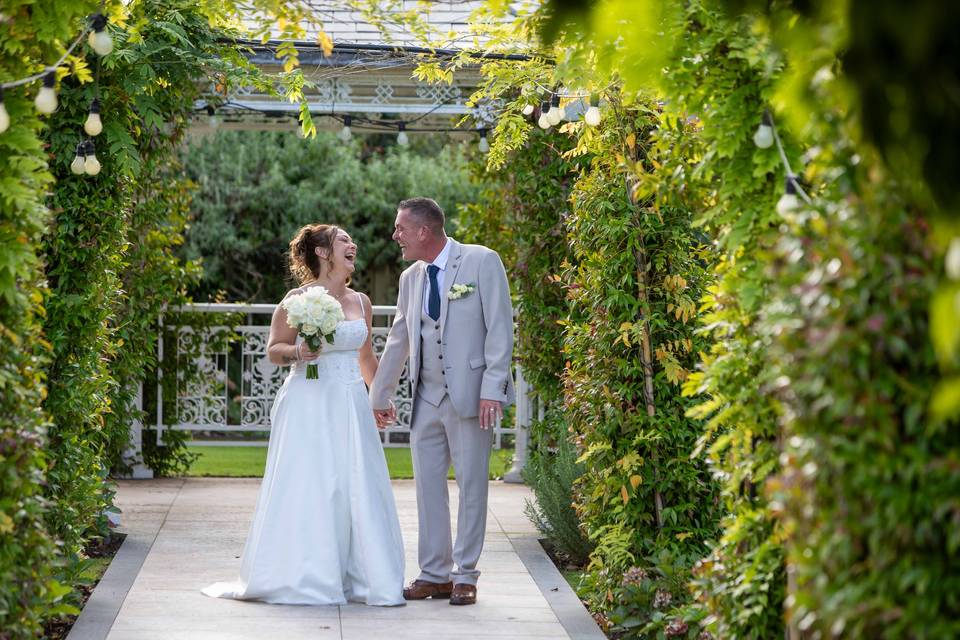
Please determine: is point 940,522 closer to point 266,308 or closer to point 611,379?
point 611,379

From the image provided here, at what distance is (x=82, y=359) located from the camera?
20.0ft

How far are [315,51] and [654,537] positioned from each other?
4.81 meters

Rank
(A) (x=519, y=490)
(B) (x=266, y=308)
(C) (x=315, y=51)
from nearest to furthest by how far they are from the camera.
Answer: (C) (x=315, y=51)
(A) (x=519, y=490)
(B) (x=266, y=308)

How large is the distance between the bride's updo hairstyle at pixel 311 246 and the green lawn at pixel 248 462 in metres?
4.28

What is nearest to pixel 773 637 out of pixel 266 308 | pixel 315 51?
pixel 315 51

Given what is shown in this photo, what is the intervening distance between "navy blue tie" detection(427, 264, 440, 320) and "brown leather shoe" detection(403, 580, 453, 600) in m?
1.38

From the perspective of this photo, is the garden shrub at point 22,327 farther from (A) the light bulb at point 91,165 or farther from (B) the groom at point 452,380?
(B) the groom at point 452,380

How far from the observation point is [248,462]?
1278 cm

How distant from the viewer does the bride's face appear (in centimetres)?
666

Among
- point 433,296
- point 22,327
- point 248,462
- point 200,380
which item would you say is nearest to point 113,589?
point 433,296

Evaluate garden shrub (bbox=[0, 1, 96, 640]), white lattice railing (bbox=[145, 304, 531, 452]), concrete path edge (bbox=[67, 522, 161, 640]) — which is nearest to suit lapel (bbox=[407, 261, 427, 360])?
concrete path edge (bbox=[67, 522, 161, 640])

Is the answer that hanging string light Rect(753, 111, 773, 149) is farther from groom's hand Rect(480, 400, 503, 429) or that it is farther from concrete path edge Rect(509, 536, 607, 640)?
concrete path edge Rect(509, 536, 607, 640)

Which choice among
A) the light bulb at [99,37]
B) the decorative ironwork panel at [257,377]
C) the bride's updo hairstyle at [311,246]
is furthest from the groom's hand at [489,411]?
the decorative ironwork panel at [257,377]

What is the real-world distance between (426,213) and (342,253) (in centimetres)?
67
